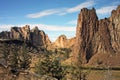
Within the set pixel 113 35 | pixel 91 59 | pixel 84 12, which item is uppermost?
pixel 84 12

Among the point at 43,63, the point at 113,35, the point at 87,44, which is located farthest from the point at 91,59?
the point at 43,63

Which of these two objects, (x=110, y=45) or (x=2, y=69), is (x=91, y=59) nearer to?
(x=110, y=45)

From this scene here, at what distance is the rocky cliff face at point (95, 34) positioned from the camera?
573ft

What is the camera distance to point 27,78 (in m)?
14.5

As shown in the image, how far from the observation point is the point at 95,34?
181750 millimetres

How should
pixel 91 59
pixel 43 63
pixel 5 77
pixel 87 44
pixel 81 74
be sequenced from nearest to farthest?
1. pixel 5 77
2. pixel 43 63
3. pixel 81 74
4. pixel 91 59
5. pixel 87 44

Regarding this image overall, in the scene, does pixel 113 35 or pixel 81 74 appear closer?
pixel 81 74

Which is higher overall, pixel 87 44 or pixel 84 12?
pixel 84 12

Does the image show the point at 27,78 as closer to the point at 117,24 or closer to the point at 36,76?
the point at 36,76

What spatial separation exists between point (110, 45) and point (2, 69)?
16891 centimetres

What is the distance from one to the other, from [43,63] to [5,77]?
106ft

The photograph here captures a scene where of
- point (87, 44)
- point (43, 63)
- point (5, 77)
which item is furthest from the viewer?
point (87, 44)

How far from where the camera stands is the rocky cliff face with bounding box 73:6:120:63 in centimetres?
17450

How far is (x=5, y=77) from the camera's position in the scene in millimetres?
14188
